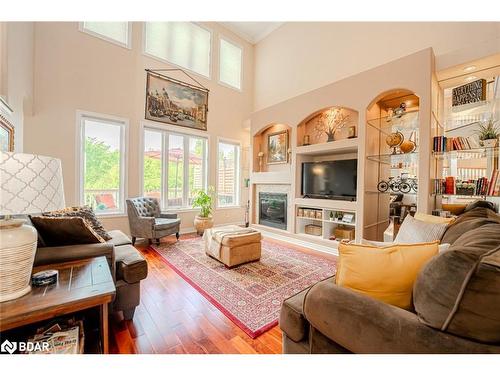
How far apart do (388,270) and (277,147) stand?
4.31 m

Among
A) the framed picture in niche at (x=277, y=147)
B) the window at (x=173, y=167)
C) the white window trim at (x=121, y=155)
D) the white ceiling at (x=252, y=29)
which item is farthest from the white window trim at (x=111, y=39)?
the framed picture in niche at (x=277, y=147)

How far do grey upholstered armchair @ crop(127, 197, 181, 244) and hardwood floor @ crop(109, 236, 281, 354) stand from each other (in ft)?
5.42

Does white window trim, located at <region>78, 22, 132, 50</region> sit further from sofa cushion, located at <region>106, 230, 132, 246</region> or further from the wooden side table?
the wooden side table

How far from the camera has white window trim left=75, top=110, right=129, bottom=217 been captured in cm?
385

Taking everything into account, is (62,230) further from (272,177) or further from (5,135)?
(272,177)

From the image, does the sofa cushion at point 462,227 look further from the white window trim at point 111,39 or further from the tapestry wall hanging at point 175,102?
the white window trim at point 111,39

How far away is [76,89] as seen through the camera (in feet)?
12.4

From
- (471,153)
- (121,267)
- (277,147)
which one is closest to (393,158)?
(471,153)

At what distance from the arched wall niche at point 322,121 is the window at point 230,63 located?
2.83m

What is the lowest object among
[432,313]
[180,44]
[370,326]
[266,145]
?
[370,326]

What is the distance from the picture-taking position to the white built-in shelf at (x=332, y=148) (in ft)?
11.7

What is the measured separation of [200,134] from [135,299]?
4205mm

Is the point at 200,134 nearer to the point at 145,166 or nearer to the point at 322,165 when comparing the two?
the point at 145,166
